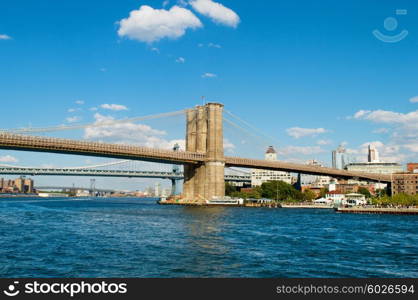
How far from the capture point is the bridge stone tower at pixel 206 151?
76688 millimetres

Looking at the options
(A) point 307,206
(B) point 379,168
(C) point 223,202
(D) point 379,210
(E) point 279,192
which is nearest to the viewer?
(D) point 379,210

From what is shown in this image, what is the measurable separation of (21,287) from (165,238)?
1494 cm

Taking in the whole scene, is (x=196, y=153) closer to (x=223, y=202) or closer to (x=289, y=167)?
(x=223, y=202)

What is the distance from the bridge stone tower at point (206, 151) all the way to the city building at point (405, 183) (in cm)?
3889

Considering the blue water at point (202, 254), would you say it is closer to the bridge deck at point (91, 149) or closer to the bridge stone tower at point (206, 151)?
the bridge deck at point (91, 149)

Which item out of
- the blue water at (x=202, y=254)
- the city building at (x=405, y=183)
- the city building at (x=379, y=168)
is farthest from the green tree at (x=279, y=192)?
the city building at (x=379, y=168)

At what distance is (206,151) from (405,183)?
43285mm

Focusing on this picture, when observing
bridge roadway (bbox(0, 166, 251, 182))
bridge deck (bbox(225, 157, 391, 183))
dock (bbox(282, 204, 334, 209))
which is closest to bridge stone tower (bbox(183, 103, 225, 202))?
bridge deck (bbox(225, 157, 391, 183))

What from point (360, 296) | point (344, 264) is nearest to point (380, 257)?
point (344, 264)

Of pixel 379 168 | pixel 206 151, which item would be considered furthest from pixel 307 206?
pixel 379 168

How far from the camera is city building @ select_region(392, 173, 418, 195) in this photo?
292ft

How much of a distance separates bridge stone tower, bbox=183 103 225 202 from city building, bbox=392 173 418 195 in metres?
38.9

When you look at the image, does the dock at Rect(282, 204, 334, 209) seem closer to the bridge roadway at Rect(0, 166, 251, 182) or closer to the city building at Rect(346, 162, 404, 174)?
the bridge roadway at Rect(0, 166, 251, 182)

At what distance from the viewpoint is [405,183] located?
9056 cm
